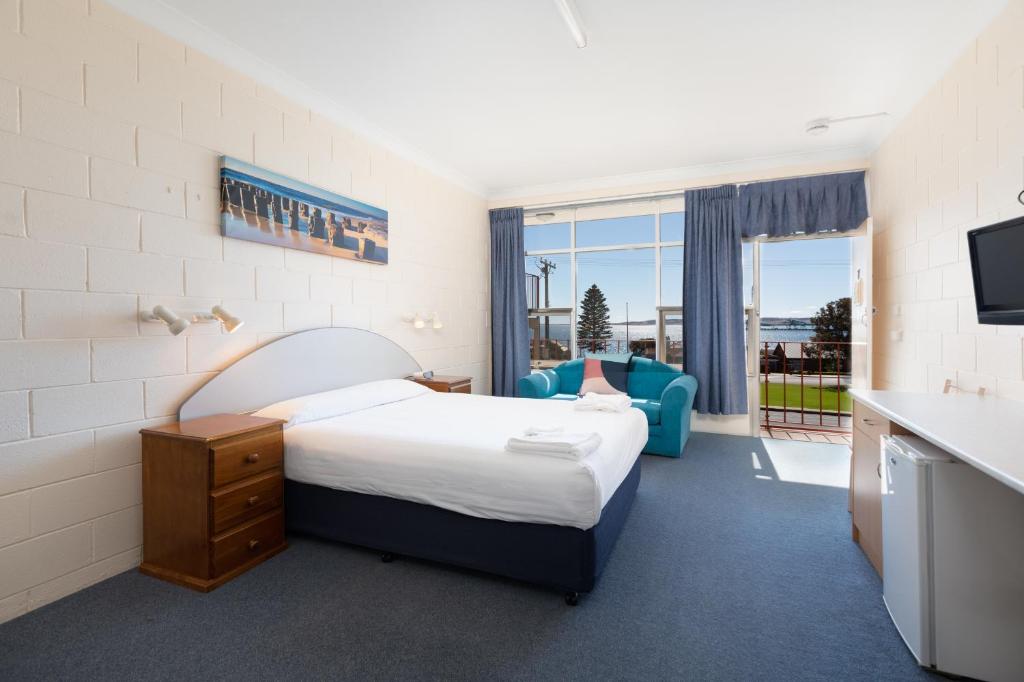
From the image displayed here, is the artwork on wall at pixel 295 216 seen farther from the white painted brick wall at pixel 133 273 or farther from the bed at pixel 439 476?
the bed at pixel 439 476

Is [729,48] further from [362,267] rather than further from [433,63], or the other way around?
[362,267]

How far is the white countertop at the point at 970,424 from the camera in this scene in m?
1.26

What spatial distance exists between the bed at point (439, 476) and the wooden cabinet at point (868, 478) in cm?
113

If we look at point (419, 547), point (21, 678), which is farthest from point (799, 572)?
point (21, 678)

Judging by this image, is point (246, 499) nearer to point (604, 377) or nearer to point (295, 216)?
point (295, 216)

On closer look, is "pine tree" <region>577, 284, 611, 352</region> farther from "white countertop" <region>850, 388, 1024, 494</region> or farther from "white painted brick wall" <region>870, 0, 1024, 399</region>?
"white countertop" <region>850, 388, 1024, 494</region>

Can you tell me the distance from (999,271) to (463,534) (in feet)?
8.67

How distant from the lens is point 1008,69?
236cm

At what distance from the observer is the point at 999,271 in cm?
214

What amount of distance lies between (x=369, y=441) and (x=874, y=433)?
2437mm

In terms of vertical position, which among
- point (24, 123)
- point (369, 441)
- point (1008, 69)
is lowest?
point (369, 441)

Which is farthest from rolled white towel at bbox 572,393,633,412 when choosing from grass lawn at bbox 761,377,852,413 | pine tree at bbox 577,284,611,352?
grass lawn at bbox 761,377,852,413

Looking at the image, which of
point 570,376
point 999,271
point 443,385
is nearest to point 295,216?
point 443,385

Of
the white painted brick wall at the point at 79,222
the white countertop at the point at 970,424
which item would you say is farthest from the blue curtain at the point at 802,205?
the white painted brick wall at the point at 79,222
